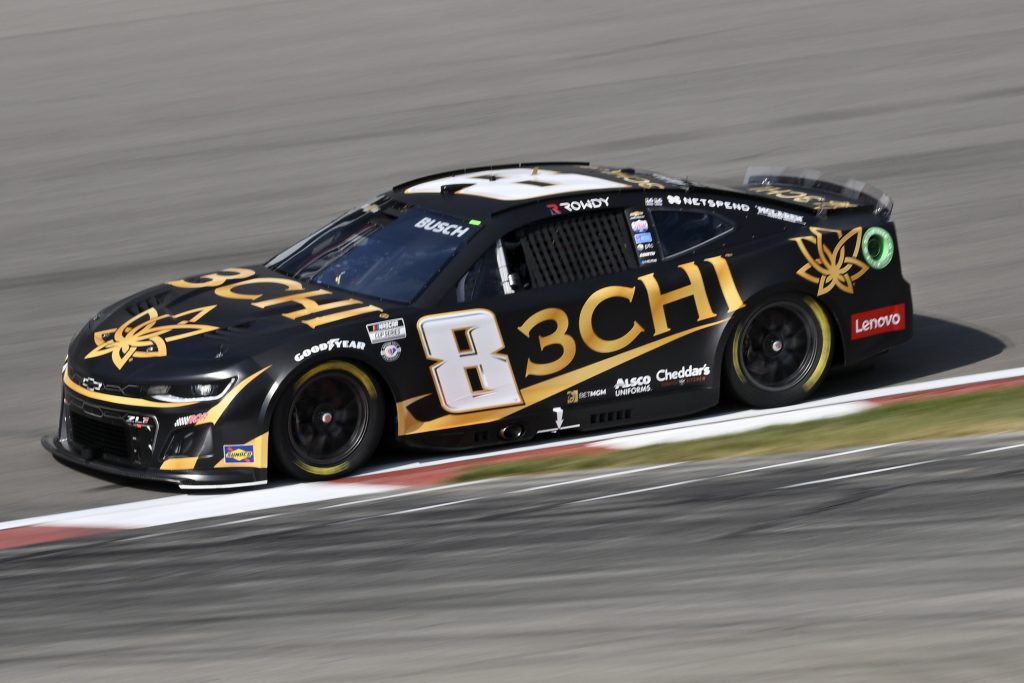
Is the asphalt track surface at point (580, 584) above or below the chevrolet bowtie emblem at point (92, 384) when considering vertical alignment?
below

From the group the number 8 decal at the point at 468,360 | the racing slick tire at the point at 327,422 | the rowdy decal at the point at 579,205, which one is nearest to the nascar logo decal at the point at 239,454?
the racing slick tire at the point at 327,422

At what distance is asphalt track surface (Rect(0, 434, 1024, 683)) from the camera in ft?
17.9

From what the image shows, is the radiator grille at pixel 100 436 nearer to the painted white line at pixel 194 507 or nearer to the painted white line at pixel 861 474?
the painted white line at pixel 194 507

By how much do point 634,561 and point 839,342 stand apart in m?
3.31

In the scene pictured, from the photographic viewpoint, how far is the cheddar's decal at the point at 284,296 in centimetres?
805

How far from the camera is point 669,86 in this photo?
17531mm

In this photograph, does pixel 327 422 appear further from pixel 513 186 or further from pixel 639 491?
pixel 513 186

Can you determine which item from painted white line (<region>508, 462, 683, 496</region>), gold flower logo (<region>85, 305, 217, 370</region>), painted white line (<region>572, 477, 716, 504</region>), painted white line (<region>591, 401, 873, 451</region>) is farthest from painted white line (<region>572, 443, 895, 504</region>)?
gold flower logo (<region>85, 305, 217, 370</region>)

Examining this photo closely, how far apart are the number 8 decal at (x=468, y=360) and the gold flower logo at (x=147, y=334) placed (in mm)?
1124

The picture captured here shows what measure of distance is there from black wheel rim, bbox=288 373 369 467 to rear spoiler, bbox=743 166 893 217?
298 centimetres

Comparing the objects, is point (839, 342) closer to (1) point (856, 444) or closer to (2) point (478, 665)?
(1) point (856, 444)

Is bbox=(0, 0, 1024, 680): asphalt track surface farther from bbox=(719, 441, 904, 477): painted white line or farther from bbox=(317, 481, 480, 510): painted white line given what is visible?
bbox=(719, 441, 904, 477): painted white line

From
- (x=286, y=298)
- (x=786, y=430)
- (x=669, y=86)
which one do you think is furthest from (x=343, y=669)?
(x=669, y=86)

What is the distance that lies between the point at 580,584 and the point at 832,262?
3.68 m
